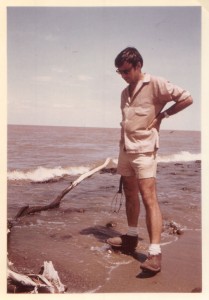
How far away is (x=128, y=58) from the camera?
6.79 ft

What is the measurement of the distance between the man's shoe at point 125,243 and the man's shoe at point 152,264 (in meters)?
0.18

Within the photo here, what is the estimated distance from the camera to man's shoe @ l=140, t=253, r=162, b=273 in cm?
197

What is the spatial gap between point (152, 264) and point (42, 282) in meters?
0.60

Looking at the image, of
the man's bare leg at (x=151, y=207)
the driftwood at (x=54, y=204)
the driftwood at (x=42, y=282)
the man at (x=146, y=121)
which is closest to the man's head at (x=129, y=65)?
the man at (x=146, y=121)

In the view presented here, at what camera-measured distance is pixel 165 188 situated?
303 centimetres

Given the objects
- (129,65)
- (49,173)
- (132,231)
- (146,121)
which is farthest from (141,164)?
(49,173)

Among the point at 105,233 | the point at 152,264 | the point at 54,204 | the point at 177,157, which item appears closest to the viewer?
the point at 152,264

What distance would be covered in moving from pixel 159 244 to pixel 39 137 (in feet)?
4.26

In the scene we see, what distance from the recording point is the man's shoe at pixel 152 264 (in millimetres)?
1975

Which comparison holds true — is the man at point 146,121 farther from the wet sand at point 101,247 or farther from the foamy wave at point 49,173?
the foamy wave at point 49,173

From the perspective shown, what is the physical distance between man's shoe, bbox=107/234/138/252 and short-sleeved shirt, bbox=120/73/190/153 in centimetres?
54

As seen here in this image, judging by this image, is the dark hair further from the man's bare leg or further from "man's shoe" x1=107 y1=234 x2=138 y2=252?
"man's shoe" x1=107 y1=234 x2=138 y2=252

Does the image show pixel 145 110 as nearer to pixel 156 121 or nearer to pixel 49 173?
pixel 156 121
